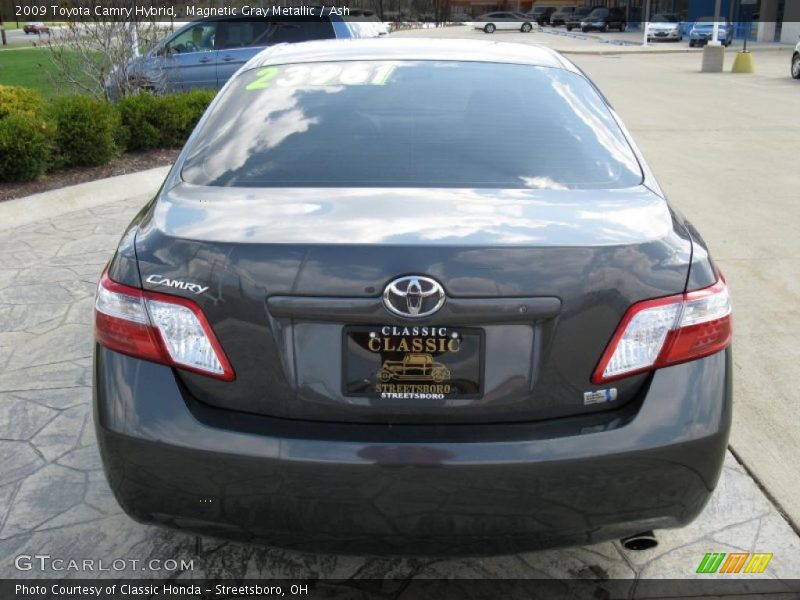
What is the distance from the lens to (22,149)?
25.3ft

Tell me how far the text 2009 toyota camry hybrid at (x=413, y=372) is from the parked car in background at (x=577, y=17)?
6861 centimetres

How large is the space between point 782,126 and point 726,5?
44241 millimetres

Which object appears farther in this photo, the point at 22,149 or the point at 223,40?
the point at 223,40

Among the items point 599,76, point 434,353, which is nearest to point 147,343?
point 434,353

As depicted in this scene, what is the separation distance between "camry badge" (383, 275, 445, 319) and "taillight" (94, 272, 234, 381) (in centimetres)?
50

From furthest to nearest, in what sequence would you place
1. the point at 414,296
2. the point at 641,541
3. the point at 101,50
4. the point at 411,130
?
the point at 101,50
the point at 411,130
the point at 641,541
the point at 414,296

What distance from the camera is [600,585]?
272 centimetres

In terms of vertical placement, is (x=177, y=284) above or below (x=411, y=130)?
below

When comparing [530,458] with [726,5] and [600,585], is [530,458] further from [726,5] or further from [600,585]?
[726,5]

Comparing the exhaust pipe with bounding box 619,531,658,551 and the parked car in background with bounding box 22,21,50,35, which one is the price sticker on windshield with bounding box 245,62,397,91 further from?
the parked car in background with bounding box 22,21,50,35

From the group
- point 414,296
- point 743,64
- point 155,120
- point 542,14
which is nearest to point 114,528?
point 414,296

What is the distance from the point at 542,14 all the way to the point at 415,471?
85.9m

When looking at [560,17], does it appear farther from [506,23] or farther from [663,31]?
[663,31]

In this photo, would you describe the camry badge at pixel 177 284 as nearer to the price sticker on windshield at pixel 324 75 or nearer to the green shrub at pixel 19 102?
the price sticker on windshield at pixel 324 75
